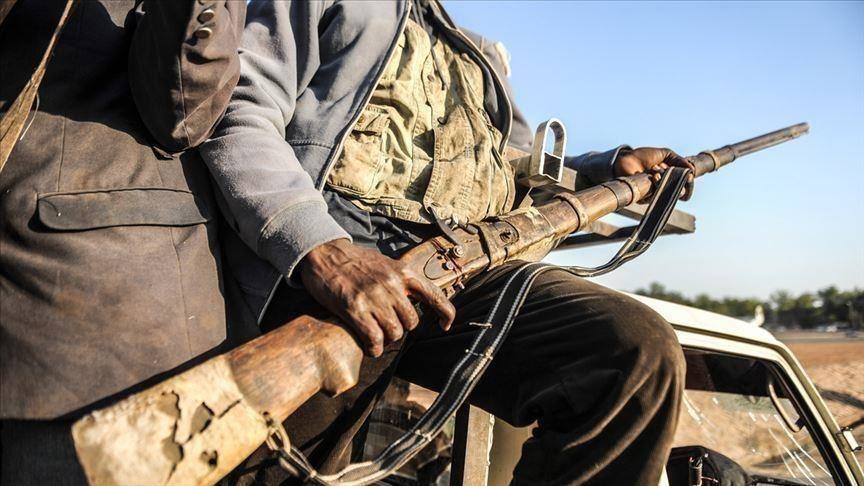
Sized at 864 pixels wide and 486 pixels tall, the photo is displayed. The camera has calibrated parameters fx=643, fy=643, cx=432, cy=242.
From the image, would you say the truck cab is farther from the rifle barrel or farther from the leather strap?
the leather strap

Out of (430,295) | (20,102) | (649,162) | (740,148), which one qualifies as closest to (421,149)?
(430,295)

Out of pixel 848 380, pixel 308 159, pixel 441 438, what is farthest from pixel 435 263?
pixel 848 380

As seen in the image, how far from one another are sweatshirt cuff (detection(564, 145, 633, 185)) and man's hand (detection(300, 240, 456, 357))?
61.5 inches

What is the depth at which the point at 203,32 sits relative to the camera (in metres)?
1.47

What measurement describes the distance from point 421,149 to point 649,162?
1290 millimetres

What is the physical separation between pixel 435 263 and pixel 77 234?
3.17 feet

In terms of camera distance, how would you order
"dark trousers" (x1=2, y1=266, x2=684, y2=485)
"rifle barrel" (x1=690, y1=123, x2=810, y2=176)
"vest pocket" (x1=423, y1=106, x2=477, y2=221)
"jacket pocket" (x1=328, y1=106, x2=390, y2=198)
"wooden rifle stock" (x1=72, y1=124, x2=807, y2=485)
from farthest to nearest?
"rifle barrel" (x1=690, y1=123, x2=810, y2=176)
"vest pocket" (x1=423, y1=106, x2=477, y2=221)
"jacket pocket" (x1=328, y1=106, x2=390, y2=198)
"dark trousers" (x1=2, y1=266, x2=684, y2=485)
"wooden rifle stock" (x1=72, y1=124, x2=807, y2=485)

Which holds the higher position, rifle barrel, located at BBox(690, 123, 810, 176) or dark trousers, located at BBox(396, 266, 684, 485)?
rifle barrel, located at BBox(690, 123, 810, 176)

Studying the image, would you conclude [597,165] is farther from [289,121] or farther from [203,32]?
[203,32]

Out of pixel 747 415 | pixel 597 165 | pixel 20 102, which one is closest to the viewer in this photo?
pixel 20 102

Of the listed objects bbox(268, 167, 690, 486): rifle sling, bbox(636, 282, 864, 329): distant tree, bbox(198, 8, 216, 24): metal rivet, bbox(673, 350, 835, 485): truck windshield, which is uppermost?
bbox(198, 8, 216, 24): metal rivet

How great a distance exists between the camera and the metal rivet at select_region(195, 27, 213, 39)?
57.6 inches

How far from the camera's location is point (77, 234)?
4.68 ft

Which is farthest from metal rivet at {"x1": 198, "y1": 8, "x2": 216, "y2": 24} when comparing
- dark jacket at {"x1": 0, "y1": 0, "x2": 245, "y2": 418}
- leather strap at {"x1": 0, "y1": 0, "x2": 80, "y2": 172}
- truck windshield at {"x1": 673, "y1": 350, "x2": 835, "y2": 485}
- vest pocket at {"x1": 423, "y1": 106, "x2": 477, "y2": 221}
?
truck windshield at {"x1": 673, "y1": 350, "x2": 835, "y2": 485}
